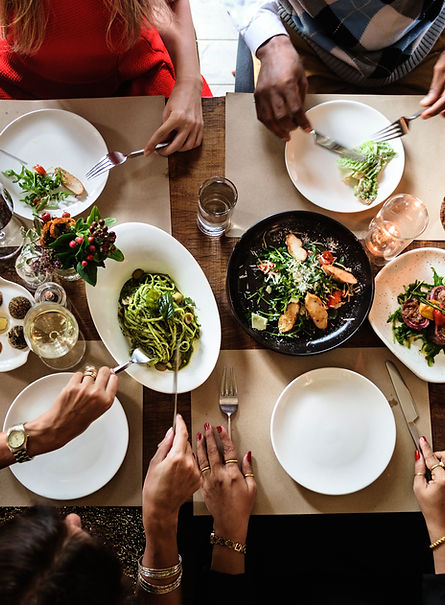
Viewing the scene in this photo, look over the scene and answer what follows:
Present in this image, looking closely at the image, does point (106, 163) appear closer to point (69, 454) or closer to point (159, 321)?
point (159, 321)

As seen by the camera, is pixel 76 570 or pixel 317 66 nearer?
pixel 76 570

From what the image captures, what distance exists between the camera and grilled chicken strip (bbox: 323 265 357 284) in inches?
61.9

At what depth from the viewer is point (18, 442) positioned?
56.0 inches

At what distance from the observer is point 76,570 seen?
111 centimetres

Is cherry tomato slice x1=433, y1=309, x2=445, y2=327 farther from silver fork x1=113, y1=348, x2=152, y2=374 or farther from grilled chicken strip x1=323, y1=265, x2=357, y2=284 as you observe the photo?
silver fork x1=113, y1=348, x2=152, y2=374

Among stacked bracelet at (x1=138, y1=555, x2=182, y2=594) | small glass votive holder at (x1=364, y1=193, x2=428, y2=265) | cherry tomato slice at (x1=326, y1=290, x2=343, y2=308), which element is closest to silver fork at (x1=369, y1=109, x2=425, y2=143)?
small glass votive holder at (x1=364, y1=193, x2=428, y2=265)

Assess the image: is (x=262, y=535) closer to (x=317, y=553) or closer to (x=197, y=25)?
(x=317, y=553)

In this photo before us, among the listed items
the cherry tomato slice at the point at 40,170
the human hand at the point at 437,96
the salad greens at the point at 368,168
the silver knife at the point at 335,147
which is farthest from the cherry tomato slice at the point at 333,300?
the cherry tomato slice at the point at 40,170

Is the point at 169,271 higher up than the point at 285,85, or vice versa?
the point at 285,85

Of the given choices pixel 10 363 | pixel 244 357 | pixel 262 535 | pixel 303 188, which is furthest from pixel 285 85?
pixel 262 535

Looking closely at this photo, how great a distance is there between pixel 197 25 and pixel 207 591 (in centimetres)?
306

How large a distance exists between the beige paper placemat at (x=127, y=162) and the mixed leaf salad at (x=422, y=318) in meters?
0.82

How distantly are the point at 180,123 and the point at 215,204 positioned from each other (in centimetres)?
29

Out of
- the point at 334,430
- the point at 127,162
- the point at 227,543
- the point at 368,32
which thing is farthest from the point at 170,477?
the point at 368,32
